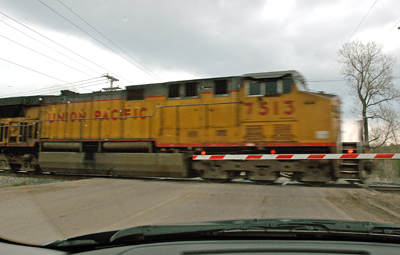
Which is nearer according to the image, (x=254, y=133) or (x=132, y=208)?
(x=132, y=208)

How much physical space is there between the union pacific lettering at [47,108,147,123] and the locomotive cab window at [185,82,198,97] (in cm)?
187

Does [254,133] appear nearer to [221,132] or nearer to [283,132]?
[283,132]

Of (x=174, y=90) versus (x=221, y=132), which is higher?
(x=174, y=90)

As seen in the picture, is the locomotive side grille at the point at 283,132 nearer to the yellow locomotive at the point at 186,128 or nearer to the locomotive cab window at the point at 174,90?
the yellow locomotive at the point at 186,128

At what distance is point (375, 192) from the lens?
7457 mm

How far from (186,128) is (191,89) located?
140 centimetres

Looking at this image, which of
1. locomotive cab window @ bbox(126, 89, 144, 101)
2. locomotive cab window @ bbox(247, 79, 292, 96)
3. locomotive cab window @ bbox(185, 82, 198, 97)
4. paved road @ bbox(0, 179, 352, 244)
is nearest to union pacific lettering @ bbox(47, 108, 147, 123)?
locomotive cab window @ bbox(126, 89, 144, 101)

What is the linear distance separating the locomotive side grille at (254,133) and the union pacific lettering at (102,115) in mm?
3976

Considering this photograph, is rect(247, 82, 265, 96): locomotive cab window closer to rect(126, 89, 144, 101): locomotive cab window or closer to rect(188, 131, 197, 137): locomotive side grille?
rect(188, 131, 197, 137): locomotive side grille

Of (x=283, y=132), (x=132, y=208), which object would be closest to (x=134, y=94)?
(x=283, y=132)

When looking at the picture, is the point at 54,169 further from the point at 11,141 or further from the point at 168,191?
the point at 168,191

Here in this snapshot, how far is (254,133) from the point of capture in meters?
8.41

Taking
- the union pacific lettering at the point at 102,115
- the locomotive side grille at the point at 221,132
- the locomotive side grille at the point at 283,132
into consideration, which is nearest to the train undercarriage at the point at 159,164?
the locomotive side grille at the point at 283,132

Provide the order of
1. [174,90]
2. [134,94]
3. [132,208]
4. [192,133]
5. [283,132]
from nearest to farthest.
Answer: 1. [132,208]
2. [283,132]
3. [192,133]
4. [174,90]
5. [134,94]
